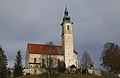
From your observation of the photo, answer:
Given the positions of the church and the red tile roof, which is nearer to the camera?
the red tile roof

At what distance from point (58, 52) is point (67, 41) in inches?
184

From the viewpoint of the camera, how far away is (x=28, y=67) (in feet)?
322

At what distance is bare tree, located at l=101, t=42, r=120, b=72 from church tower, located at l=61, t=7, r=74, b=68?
13196 millimetres

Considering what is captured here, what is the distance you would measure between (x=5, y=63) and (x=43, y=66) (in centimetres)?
1248

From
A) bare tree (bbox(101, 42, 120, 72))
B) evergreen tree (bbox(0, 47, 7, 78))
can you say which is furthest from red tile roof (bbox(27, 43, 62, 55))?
bare tree (bbox(101, 42, 120, 72))

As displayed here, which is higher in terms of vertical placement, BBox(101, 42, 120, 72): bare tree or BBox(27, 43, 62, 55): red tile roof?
BBox(27, 43, 62, 55): red tile roof

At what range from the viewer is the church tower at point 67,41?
9931 cm

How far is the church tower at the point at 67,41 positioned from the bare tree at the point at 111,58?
13196mm

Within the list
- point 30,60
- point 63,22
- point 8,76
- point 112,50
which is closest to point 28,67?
point 30,60

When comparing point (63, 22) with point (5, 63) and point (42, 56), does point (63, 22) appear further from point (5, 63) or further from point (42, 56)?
point (5, 63)

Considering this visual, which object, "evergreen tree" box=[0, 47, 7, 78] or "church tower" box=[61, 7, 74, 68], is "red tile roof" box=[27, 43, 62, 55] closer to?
"church tower" box=[61, 7, 74, 68]

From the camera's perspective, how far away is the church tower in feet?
326

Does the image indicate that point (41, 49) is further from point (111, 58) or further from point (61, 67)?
point (111, 58)

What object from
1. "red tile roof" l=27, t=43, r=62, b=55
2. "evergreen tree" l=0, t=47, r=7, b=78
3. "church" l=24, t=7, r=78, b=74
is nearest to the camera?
"evergreen tree" l=0, t=47, r=7, b=78
